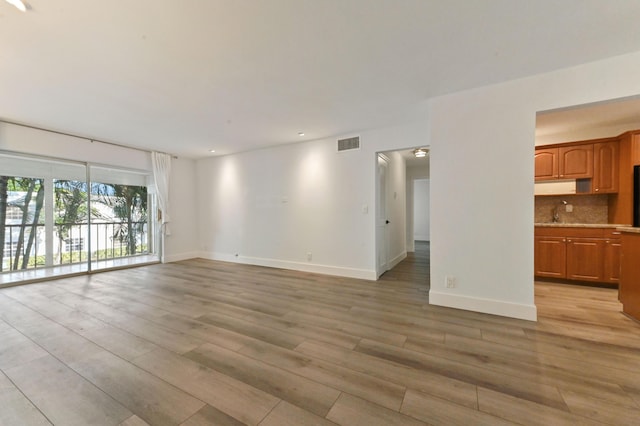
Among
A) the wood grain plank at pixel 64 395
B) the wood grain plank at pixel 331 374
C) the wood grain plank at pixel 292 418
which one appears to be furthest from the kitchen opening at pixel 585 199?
the wood grain plank at pixel 64 395

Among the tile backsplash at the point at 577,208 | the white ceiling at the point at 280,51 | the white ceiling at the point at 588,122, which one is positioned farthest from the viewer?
the tile backsplash at the point at 577,208

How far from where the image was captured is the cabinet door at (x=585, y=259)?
3.75 meters

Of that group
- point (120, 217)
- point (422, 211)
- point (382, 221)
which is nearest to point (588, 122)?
point (382, 221)

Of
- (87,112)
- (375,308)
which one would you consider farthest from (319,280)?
(87,112)

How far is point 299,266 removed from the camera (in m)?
5.02

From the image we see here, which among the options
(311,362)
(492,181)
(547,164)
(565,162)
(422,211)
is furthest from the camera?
(422,211)

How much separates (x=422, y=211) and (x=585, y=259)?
6312 millimetres

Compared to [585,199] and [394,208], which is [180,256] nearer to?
[394,208]

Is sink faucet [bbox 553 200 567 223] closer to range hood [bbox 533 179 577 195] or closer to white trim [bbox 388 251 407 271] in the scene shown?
range hood [bbox 533 179 577 195]

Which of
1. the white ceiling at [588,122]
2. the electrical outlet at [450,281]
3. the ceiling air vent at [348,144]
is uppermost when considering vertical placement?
the white ceiling at [588,122]

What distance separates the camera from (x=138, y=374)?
178 cm

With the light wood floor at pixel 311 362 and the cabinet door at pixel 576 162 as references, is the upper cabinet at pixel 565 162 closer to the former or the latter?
the cabinet door at pixel 576 162

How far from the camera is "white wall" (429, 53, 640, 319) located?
8.24 ft

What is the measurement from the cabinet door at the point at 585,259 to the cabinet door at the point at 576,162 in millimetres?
1119
